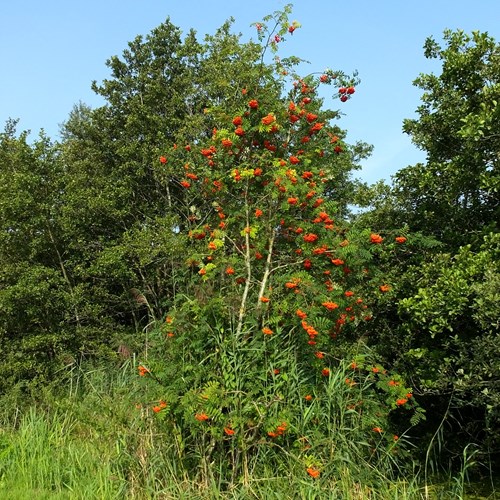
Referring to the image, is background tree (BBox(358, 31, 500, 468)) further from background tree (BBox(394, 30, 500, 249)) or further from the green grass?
the green grass

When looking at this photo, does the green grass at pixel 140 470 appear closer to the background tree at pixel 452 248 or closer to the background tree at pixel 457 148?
the background tree at pixel 452 248

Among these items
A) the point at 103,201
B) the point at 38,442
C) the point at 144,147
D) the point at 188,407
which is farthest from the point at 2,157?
the point at 188,407

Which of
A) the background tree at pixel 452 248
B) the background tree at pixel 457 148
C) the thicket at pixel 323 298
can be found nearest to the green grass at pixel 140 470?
the thicket at pixel 323 298

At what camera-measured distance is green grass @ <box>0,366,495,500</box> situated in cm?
422

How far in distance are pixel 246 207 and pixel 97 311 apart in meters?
9.98

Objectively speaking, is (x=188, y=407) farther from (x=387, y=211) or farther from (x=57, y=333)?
(x=57, y=333)

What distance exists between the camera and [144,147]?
16141 millimetres

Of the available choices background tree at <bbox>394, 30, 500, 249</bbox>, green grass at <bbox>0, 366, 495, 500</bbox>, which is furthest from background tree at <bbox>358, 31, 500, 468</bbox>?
green grass at <bbox>0, 366, 495, 500</bbox>

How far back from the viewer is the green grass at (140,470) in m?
4.22

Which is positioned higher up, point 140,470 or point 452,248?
point 452,248

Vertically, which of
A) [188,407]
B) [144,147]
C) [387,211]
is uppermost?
[144,147]

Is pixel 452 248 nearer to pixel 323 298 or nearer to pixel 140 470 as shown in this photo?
pixel 323 298

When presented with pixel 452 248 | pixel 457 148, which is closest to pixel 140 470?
pixel 452 248

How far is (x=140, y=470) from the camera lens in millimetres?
4805
